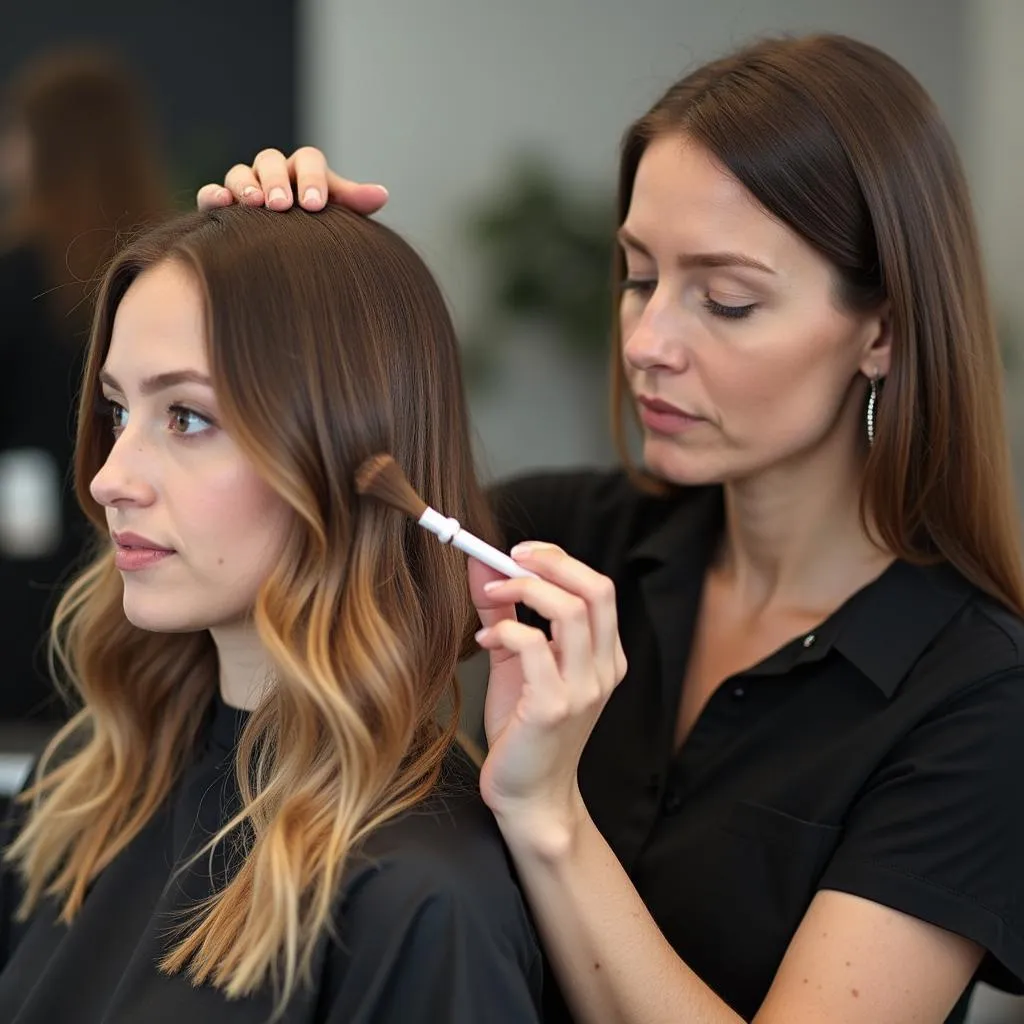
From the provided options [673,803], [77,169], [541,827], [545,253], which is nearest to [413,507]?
[541,827]

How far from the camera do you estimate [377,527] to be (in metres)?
1.16

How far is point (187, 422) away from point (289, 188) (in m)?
0.24

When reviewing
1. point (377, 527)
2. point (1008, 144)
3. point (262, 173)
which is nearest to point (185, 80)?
point (1008, 144)

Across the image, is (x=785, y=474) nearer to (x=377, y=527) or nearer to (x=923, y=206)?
(x=923, y=206)

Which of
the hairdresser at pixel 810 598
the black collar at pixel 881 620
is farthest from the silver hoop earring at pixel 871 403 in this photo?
the black collar at pixel 881 620

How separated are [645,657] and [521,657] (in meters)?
0.50

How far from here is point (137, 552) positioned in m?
1.15

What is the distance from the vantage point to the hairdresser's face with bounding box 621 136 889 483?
4.31 ft

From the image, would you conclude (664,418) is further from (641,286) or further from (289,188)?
(289,188)

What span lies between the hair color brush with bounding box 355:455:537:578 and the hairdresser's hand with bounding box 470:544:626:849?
0.02 m

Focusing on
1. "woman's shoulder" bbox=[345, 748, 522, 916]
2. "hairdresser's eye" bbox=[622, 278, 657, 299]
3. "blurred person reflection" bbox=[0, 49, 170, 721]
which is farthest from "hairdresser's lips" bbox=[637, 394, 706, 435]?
"blurred person reflection" bbox=[0, 49, 170, 721]

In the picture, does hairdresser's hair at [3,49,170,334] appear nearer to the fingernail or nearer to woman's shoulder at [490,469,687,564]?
woman's shoulder at [490,469,687,564]

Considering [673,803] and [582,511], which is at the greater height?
[582,511]

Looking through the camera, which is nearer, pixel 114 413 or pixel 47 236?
pixel 114 413
